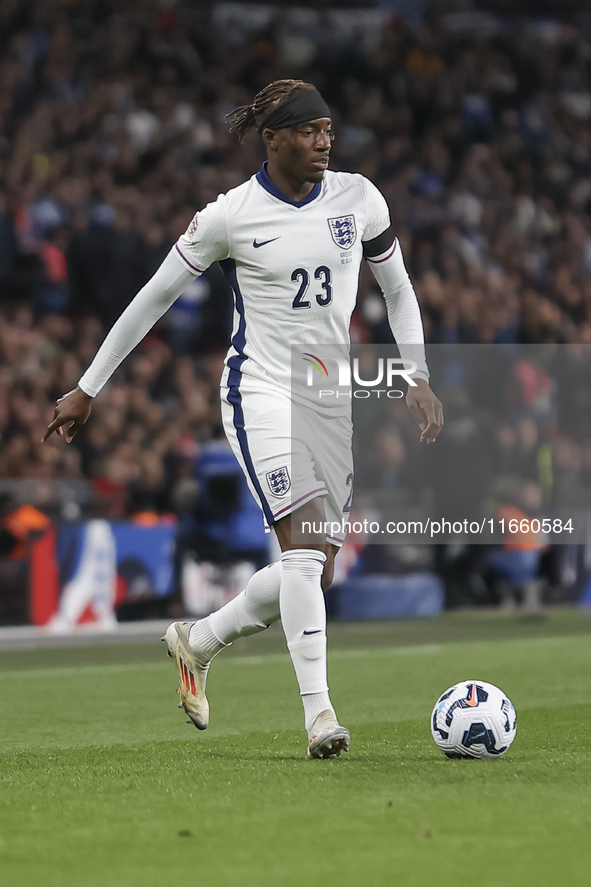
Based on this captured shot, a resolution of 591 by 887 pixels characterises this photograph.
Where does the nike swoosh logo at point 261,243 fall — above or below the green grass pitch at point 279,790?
above

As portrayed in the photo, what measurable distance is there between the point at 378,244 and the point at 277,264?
51cm

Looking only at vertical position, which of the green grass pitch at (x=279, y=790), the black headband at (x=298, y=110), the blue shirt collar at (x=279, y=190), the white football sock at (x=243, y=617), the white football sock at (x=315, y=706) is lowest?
the green grass pitch at (x=279, y=790)

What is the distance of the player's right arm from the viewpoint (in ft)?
17.0

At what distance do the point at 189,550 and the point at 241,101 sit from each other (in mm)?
7429

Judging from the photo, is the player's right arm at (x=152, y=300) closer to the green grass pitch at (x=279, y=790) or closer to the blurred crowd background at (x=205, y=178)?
the green grass pitch at (x=279, y=790)

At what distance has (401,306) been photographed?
5.58m

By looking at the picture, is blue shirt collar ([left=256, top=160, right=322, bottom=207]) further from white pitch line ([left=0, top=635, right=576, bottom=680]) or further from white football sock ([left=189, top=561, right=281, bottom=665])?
white pitch line ([left=0, top=635, right=576, bottom=680])

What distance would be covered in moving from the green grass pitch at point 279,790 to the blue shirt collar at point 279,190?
2.06 meters

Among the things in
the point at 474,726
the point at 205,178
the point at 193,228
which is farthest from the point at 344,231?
the point at 205,178

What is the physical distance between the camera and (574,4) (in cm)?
2009

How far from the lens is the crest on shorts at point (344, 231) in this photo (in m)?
5.22

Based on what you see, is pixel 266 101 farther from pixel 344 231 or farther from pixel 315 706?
pixel 315 706

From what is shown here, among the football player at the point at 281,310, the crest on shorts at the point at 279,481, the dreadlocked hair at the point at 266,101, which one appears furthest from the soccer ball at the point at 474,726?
the dreadlocked hair at the point at 266,101

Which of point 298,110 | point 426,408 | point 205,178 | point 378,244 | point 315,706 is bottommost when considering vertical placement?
point 315,706
